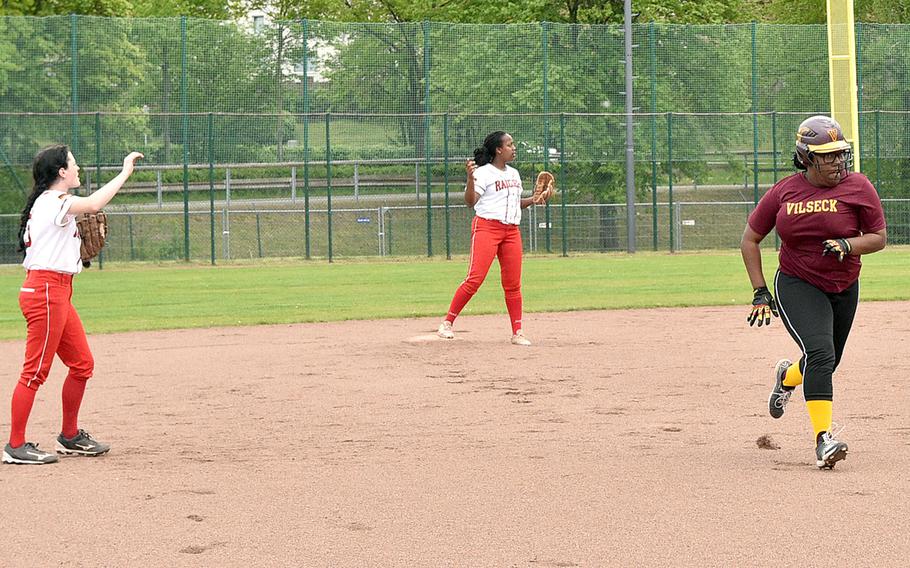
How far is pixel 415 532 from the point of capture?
5.79 meters

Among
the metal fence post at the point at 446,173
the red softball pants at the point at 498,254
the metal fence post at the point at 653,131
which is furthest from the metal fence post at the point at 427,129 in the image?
the red softball pants at the point at 498,254

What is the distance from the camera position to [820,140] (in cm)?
716

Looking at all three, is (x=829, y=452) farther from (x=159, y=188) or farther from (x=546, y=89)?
(x=546, y=89)

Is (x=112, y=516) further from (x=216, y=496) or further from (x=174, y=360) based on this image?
(x=174, y=360)

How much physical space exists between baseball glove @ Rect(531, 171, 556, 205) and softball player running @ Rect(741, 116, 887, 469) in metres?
6.16

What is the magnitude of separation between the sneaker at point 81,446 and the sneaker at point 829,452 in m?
3.91

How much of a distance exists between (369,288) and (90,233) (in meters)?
14.6

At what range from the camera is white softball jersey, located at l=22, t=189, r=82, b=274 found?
7.45 meters

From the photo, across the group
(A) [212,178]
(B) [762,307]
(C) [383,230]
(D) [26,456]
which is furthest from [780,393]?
(C) [383,230]

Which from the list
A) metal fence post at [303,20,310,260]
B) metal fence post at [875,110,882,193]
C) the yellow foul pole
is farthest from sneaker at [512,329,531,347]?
metal fence post at [875,110,882,193]

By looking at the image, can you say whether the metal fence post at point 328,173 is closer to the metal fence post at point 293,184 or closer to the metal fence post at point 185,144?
the metal fence post at point 293,184

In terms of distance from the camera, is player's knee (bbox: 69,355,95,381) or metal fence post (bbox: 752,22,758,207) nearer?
player's knee (bbox: 69,355,95,381)

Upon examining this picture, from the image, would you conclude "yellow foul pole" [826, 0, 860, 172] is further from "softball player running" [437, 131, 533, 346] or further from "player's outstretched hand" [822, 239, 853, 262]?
"player's outstretched hand" [822, 239, 853, 262]

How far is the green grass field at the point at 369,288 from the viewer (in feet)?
58.8
